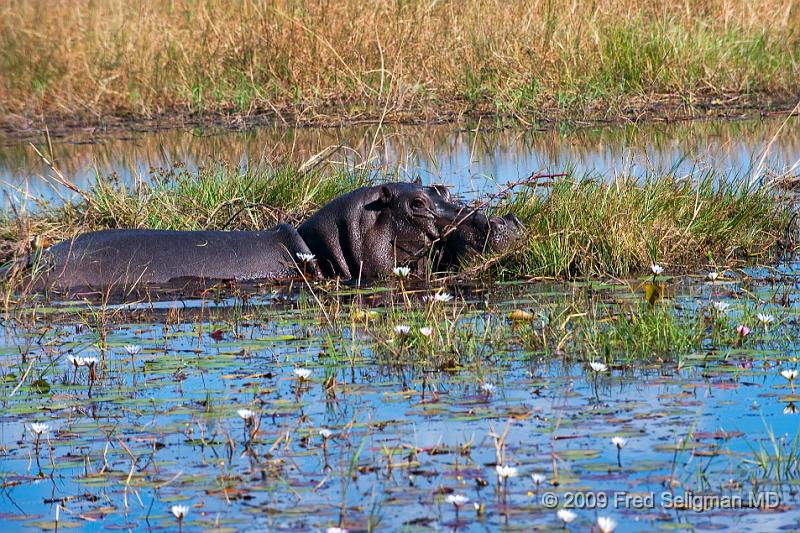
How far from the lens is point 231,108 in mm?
14820

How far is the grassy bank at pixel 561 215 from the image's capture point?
7.34 m

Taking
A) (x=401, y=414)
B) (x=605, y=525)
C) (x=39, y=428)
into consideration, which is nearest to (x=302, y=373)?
(x=401, y=414)

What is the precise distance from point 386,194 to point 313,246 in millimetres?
548

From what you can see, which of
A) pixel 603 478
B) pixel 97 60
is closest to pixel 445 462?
pixel 603 478

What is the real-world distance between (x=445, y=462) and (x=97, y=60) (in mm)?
12402

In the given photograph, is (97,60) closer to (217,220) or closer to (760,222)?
(217,220)

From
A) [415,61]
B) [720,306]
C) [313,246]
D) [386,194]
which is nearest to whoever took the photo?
[720,306]

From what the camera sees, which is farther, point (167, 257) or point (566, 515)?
point (167, 257)

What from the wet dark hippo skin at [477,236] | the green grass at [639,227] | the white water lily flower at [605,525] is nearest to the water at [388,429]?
the white water lily flower at [605,525]

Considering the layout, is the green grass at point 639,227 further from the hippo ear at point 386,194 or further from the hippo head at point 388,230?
the hippo ear at point 386,194

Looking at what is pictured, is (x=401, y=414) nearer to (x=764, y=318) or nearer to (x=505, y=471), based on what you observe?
(x=505, y=471)

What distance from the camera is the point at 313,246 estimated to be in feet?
26.1

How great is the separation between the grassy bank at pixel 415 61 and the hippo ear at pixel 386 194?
569 centimetres

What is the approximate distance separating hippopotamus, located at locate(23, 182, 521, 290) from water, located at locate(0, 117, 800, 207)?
1838 mm
